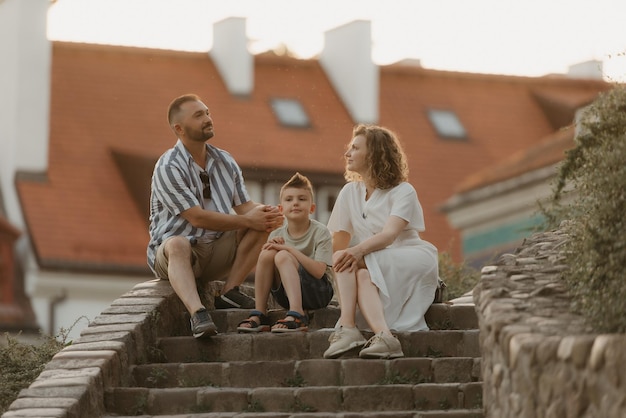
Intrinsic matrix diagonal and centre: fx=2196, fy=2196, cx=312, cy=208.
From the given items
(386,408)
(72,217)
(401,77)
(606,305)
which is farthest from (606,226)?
(401,77)

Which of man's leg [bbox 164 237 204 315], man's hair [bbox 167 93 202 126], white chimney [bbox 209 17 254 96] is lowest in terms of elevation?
man's leg [bbox 164 237 204 315]

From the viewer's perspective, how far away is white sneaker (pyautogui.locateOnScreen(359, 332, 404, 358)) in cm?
1311

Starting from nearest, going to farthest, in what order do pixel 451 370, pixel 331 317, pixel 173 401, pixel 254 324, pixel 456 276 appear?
pixel 173 401 < pixel 451 370 < pixel 254 324 < pixel 331 317 < pixel 456 276

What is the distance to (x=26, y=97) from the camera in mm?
50094

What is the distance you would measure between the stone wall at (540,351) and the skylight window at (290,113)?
40.2m

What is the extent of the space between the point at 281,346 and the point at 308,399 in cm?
106

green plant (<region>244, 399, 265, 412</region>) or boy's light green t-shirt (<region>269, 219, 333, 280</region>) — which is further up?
boy's light green t-shirt (<region>269, 219, 333, 280</region>)

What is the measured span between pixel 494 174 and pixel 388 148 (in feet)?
106

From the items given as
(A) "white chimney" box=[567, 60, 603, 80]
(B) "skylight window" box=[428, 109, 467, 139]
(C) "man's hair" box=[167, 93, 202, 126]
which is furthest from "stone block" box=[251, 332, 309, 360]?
(A) "white chimney" box=[567, 60, 603, 80]

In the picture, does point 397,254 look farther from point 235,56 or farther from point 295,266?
point 235,56

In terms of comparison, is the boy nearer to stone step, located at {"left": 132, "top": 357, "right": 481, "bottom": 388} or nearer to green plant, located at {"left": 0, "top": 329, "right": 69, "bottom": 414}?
stone step, located at {"left": 132, "top": 357, "right": 481, "bottom": 388}

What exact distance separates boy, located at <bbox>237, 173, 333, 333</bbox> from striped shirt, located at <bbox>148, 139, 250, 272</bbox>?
51 centimetres

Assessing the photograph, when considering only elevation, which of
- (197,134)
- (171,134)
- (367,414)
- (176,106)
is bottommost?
(367,414)

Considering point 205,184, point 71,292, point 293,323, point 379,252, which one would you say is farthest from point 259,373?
point 71,292
